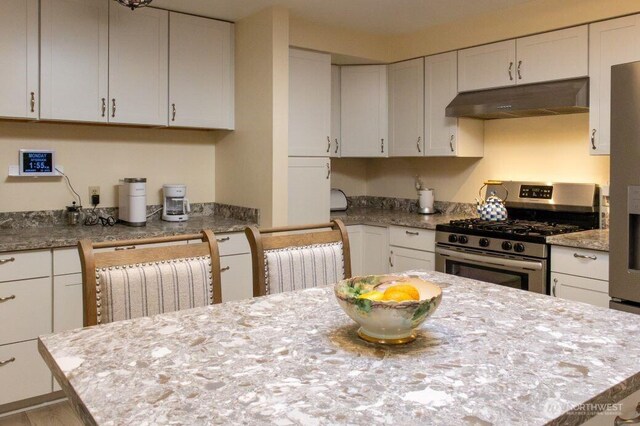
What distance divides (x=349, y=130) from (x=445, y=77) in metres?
0.89

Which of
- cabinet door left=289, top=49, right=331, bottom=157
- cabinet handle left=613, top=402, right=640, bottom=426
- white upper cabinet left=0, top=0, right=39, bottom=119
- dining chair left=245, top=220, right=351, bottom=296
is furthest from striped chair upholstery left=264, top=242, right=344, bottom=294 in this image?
white upper cabinet left=0, top=0, right=39, bottom=119

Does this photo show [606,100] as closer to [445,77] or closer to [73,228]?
[445,77]

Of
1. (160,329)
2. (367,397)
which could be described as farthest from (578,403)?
(160,329)

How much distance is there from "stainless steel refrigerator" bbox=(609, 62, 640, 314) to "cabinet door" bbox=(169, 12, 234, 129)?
95.1 inches

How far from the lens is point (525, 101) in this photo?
3.27 metres

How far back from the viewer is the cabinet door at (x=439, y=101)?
381cm

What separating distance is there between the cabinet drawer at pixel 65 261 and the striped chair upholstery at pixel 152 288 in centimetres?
133

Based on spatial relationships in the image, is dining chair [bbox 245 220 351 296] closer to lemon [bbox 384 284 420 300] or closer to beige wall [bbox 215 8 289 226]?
lemon [bbox 384 284 420 300]

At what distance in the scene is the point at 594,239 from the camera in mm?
2830

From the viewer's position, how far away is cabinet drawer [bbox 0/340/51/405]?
2652 mm

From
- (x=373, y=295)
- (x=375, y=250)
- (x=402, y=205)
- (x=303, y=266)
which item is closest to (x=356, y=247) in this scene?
(x=375, y=250)

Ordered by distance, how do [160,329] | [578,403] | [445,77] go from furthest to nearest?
[445,77]
[160,329]
[578,403]

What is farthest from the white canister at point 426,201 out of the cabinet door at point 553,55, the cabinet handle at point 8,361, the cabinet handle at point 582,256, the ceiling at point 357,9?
the cabinet handle at point 8,361

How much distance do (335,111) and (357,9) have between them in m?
0.97
